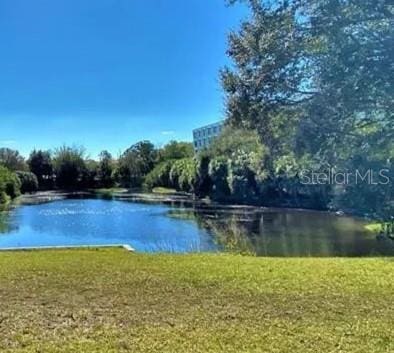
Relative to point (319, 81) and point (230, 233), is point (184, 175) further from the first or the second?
point (319, 81)

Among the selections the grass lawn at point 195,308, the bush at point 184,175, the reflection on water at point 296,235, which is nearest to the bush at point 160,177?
the bush at point 184,175

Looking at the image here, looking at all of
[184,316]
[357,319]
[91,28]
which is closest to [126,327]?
[184,316]

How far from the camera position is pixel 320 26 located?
9.87 feet

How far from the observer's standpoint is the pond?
17906 millimetres

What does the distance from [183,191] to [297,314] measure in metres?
59.0

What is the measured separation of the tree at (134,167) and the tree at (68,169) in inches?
255

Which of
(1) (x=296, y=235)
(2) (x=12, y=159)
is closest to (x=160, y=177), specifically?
(2) (x=12, y=159)

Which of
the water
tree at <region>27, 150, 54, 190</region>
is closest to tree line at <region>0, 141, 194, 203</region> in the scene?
tree at <region>27, 150, 54, 190</region>

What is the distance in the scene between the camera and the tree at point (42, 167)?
238 feet

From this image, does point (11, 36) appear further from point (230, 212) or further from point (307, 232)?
point (230, 212)

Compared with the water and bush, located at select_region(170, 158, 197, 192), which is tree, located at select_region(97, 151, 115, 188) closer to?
bush, located at select_region(170, 158, 197, 192)

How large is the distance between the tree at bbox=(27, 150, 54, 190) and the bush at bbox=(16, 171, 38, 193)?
2.16m

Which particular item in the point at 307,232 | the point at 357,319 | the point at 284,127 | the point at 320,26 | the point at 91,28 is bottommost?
the point at 307,232

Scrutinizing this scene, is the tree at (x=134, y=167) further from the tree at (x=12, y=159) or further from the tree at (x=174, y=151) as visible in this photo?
the tree at (x=12, y=159)
